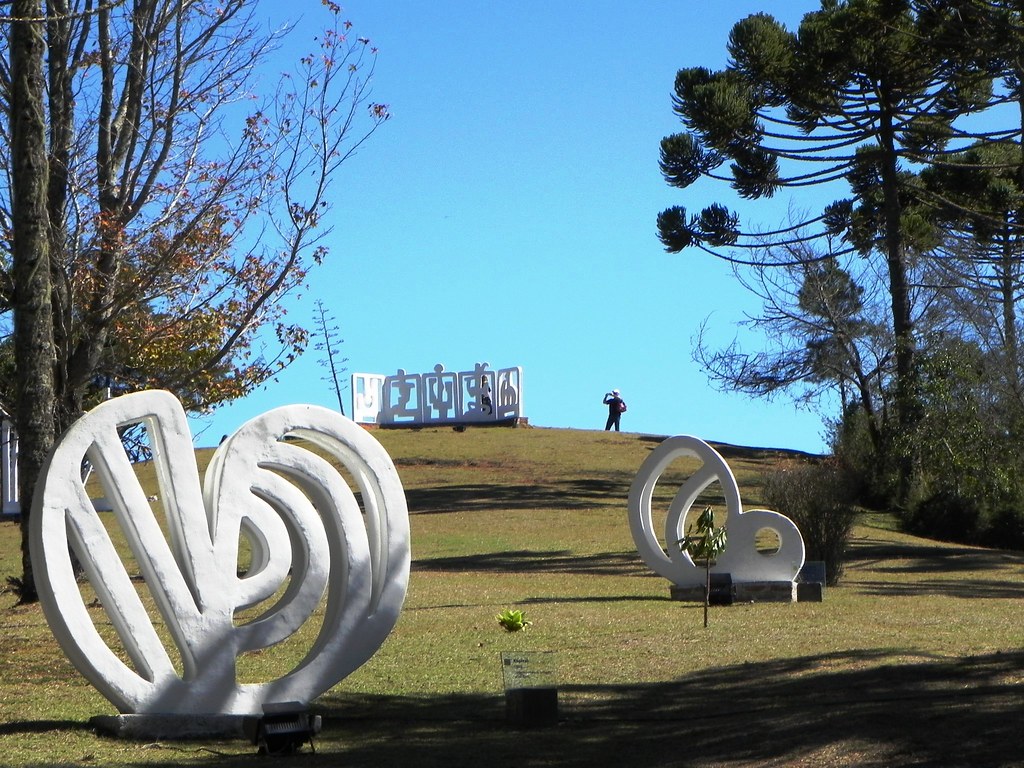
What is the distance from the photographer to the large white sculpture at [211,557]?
764 cm

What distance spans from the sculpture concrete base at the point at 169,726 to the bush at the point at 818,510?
11.0m

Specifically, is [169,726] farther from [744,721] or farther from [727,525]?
[727,525]

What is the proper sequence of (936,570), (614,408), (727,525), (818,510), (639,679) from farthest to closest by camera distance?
(614,408) < (936,570) < (818,510) < (727,525) < (639,679)

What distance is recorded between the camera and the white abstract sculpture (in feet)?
50.8

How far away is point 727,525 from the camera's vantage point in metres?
15.5

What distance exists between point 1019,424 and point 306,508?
20654 mm

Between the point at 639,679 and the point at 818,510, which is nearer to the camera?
the point at 639,679

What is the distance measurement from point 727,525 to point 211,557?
8646 millimetres

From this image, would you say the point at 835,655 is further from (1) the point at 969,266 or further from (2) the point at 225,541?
(1) the point at 969,266

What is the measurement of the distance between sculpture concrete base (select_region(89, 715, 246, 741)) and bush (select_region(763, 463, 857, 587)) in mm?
10983

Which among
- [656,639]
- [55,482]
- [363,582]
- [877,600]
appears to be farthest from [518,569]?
[55,482]

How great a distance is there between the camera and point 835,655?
1050 cm

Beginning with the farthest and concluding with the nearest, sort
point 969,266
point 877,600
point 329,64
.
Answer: point 969,266 < point 877,600 < point 329,64

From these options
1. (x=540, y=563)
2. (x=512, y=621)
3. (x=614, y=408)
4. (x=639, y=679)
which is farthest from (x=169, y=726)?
(x=614, y=408)
